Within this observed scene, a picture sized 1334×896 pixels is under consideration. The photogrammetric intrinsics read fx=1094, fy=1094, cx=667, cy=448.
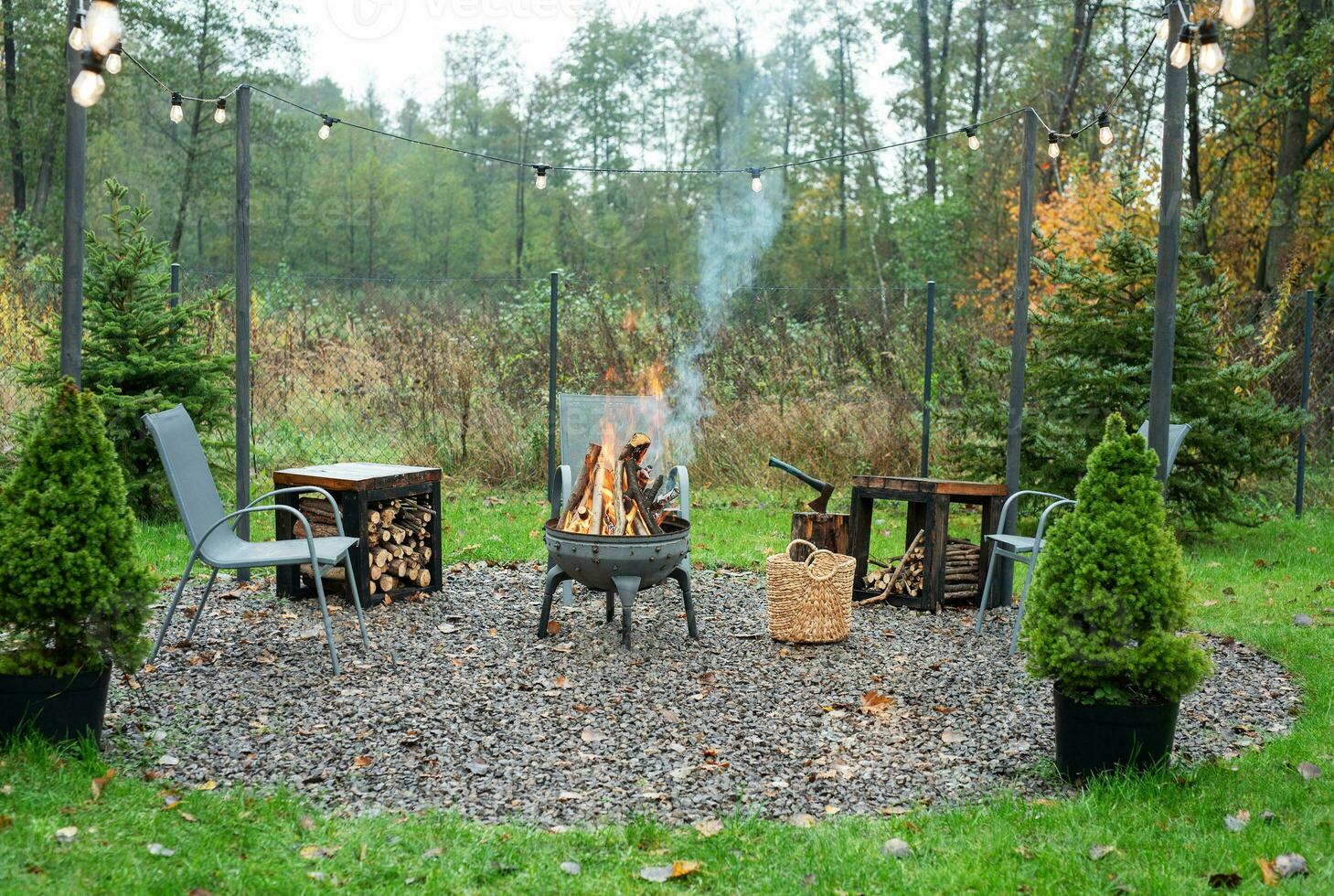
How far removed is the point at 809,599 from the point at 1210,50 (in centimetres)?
248

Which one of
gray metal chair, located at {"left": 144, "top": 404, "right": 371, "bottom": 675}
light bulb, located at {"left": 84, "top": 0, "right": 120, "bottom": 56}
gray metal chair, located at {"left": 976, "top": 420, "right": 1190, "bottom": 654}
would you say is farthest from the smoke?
light bulb, located at {"left": 84, "top": 0, "right": 120, "bottom": 56}

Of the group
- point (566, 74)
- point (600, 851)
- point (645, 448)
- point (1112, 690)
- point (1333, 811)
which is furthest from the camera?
point (566, 74)

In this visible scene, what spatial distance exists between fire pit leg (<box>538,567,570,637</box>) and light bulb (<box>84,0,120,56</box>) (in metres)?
2.51

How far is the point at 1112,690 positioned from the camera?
3.08m

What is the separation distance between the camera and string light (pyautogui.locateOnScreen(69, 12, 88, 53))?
130 inches

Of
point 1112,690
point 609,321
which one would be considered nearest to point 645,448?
point 1112,690

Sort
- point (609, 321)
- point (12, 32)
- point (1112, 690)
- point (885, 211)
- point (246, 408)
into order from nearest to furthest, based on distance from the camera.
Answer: point (1112, 690), point (246, 408), point (609, 321), point (12, 32), point (885, 211)

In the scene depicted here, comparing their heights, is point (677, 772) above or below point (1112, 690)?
below

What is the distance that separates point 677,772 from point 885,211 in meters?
20.4

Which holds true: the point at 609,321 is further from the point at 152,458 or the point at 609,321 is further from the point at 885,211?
the point at 885,211

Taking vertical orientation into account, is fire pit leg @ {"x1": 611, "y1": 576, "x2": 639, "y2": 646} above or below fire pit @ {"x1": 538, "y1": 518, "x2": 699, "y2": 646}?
below

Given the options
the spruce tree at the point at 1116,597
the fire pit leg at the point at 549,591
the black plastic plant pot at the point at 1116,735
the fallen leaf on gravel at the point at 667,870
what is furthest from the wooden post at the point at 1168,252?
the fire pit leg at the point at 549,591

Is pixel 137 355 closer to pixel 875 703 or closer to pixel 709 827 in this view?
pixel 875 703

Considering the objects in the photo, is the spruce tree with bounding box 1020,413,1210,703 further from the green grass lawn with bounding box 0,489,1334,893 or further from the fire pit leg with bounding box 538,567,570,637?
the fire pit leg with bounding box 538,567,570,637
